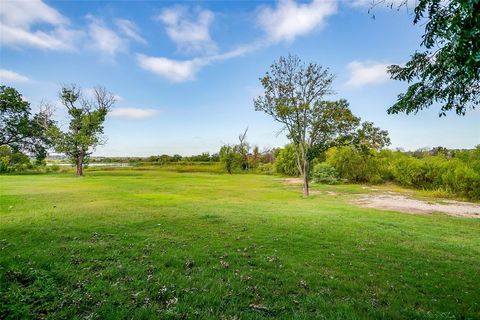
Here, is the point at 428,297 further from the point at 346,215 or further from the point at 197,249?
the point at 346,215

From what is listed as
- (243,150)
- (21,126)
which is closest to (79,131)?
(21,126)

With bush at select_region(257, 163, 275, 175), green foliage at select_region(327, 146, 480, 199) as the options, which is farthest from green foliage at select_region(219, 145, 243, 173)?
green foliage at select_region(327, 146, 480, 199)

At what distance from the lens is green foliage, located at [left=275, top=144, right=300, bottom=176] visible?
191 feet

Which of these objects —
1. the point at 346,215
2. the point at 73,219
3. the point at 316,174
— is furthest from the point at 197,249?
the point at 316,174

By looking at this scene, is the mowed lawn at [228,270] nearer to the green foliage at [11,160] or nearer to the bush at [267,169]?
the green foliage at [11,160]

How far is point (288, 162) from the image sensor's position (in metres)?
59.4

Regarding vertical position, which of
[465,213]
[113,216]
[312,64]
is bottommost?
[465,213]

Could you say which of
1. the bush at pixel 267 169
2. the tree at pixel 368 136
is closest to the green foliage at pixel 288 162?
the bush at pixel 267 169

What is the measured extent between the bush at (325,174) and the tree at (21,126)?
149 ft

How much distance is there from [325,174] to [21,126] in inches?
1991

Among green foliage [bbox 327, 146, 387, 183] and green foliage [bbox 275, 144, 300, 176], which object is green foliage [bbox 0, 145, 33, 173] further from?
green foliage [bbox 327, 146, 387, 183]

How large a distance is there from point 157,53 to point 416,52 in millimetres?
18941

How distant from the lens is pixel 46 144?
45.8 m

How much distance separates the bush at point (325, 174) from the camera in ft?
136
